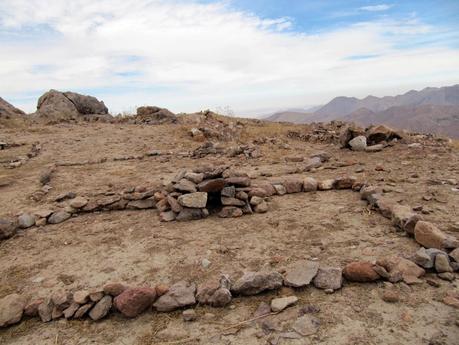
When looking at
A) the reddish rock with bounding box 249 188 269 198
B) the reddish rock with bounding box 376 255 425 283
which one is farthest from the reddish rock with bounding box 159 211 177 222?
the reddish rock with bounding box 376 255 425 283

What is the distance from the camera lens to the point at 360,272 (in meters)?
3.50

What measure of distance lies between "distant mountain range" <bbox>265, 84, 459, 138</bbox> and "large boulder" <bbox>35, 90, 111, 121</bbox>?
1474cm

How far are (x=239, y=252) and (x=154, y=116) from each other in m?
13.8

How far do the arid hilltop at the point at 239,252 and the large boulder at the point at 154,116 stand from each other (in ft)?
25.1

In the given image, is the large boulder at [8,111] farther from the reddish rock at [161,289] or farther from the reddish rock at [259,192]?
the reddish rock at [161,289]

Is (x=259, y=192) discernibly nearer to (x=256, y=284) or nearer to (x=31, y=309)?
(x=256, y=284)

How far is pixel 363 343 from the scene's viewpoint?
2.73 m

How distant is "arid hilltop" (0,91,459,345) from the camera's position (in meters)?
3.11

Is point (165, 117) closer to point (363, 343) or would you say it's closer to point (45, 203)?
point (45, 203)

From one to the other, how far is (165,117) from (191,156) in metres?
7.36

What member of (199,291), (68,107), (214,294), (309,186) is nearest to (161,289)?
(199,291)

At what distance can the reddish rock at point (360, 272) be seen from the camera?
3480mm

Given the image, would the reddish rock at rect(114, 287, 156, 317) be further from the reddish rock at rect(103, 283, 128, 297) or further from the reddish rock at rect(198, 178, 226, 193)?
the reddish rock at rect(198, 178, 226, 193)

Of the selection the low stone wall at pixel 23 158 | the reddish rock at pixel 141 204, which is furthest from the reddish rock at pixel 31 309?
the low stone wall at pixel 23 158
